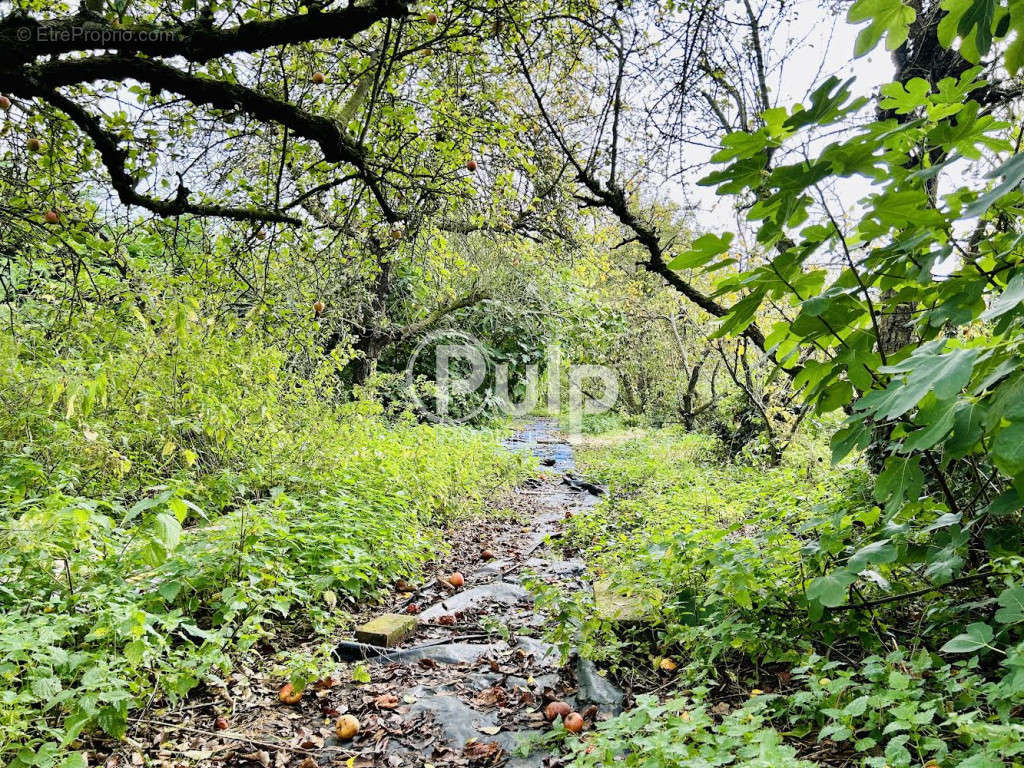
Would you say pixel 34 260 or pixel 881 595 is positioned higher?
pixel 34 260

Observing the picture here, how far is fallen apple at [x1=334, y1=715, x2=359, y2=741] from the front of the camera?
241 cm

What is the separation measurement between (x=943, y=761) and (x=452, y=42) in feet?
15.6

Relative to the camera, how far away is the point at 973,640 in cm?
142

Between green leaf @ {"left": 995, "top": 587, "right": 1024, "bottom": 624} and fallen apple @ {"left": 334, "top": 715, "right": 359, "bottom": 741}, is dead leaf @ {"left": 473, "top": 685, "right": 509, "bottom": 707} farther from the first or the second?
green leaf @ {"left": 995, "top": 587, "right": 1024, "bottom": 624}

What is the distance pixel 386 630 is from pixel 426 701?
1.99 ft

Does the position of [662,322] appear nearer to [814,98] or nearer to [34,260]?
[34,260]

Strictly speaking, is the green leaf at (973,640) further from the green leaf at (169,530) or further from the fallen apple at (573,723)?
the green leaf at (169,530)

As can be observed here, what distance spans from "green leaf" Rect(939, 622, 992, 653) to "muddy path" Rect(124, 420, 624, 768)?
1.29m

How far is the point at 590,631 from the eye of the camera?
100 inches

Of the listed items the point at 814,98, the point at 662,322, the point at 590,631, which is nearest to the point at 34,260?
the point at 590,631

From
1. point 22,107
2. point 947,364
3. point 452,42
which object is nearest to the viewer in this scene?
point 947,364

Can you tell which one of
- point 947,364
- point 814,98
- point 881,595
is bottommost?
point 881,595

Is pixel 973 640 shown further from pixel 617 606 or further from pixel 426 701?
pixel 426 701

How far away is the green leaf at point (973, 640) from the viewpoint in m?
1.40
